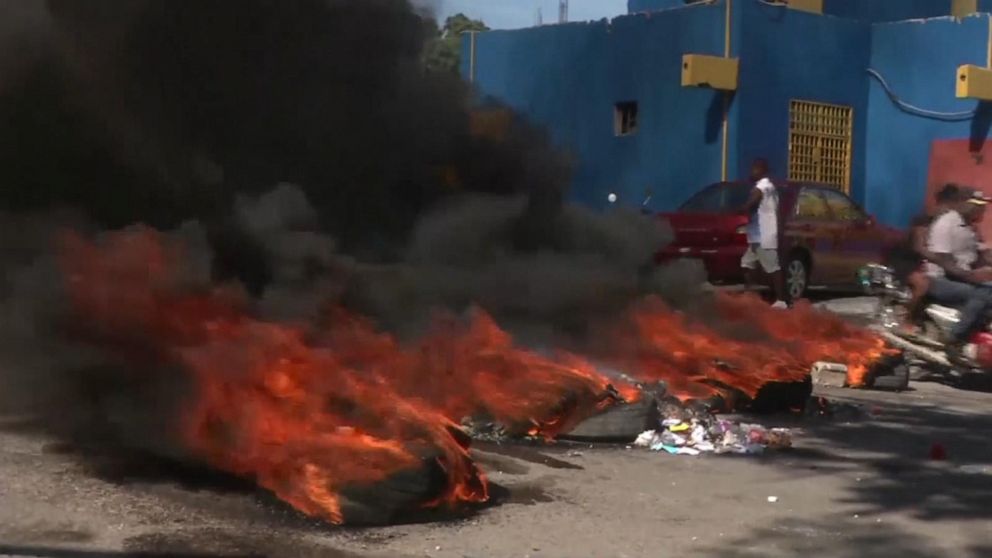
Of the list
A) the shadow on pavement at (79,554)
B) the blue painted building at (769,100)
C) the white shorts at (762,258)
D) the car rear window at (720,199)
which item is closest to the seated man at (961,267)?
the white shorts at (762,258)

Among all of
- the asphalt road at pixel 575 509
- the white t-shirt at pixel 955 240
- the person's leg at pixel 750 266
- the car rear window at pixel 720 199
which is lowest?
the asphalt road at pixel 575 509

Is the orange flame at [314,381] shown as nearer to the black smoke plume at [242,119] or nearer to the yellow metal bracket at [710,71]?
the black smoke plume at [242,119]

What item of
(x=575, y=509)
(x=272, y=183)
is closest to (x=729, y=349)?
(x=575, y=509)

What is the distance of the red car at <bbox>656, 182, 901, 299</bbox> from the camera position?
14.9 m

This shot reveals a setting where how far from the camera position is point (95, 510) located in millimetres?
5371

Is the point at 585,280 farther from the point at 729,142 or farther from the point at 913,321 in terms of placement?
the point at 729,142

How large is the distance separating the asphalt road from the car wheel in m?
7.91

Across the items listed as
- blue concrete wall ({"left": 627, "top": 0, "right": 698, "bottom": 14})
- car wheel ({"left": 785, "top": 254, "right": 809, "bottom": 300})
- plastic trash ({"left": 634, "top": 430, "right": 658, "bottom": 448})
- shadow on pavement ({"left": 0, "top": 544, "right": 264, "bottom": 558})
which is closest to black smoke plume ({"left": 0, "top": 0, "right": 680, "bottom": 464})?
shadow on pavement ({"left": 0, "top": 544, "right": 264, "bottom": 558})

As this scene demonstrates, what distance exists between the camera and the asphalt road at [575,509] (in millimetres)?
5070

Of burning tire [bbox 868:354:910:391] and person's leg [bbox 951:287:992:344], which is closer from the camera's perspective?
person's leg [bbox 951:287:992:344]

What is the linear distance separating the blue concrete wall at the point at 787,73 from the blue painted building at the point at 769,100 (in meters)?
0.02

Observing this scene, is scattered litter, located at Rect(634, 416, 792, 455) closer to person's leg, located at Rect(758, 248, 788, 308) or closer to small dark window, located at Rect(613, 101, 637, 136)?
person's leg, located at Rect(758, 248, 788, 308)

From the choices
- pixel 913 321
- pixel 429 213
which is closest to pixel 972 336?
pixel 913 321

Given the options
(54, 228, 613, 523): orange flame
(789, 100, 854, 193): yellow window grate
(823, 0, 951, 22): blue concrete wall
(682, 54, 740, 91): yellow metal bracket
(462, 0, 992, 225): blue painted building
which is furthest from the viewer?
(823, 0, 951, 22): blue concrete wall
